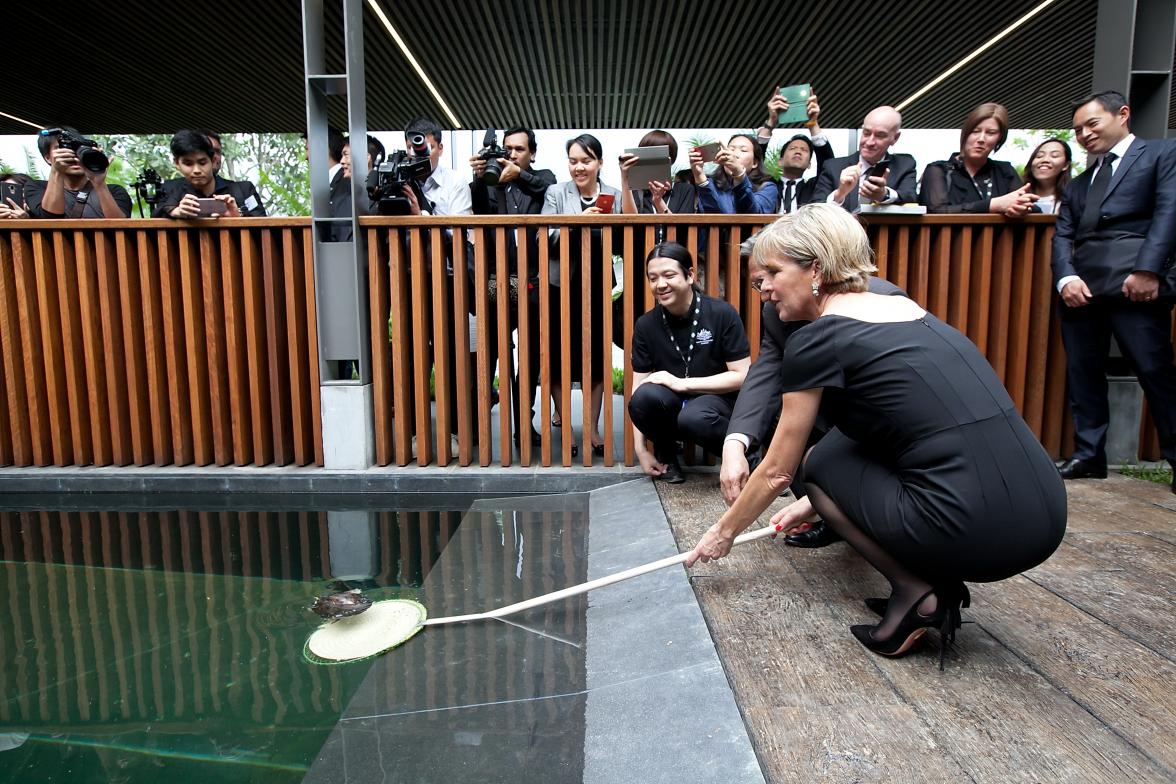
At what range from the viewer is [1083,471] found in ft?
12.1

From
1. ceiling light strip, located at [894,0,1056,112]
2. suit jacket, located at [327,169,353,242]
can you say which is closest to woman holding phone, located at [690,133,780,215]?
suit jacket, located at [327,169,353,242]

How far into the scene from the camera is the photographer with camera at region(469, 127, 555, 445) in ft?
13.1

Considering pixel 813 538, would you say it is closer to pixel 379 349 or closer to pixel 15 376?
pixel 379 349

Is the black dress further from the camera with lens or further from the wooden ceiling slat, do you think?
the wooden ceiling slat

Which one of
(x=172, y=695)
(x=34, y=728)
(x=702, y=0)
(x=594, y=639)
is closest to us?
(x=34, y=728)

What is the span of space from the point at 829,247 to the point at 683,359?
1732 mm

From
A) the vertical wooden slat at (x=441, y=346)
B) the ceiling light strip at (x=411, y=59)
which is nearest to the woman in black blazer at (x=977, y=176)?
the vertical wooden slat at (x=441, y=346)

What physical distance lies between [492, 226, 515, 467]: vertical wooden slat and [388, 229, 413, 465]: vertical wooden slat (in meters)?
0.48

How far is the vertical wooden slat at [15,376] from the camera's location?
4.15 m

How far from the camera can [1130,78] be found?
152 inches

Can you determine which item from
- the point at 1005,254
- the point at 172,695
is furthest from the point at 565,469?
the point at 1005,254

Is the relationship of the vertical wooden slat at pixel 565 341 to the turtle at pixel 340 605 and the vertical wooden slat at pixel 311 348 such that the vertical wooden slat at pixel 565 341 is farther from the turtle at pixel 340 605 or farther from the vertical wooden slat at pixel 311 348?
the turtle at pixel 340 605

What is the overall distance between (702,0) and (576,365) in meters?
3.28

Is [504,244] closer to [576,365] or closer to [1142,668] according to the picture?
[576,365]
